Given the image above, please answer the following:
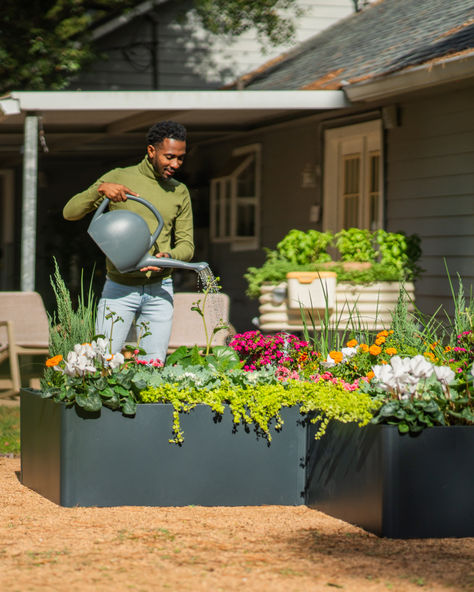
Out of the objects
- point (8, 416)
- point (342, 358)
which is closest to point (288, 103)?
point (8, 416)

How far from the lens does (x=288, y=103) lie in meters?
8.52

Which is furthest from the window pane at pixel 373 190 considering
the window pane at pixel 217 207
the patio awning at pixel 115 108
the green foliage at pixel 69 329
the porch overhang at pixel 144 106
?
the green foliage at pixel 69 329

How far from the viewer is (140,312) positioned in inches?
205

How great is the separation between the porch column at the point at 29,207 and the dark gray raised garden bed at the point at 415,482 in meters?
4.84

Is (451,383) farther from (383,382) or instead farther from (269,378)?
(269,378)

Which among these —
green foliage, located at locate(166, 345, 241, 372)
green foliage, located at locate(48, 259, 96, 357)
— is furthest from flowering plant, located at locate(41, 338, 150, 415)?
green foliage, located at locate(166, 345, 241, 372)

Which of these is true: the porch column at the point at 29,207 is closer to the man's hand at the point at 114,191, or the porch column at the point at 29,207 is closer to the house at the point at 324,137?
the house at the point at 324,137

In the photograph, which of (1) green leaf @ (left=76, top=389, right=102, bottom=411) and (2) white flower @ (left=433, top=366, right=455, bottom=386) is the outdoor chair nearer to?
(1) green leaf @ (left=76, top=389, right=102, bottom=411)

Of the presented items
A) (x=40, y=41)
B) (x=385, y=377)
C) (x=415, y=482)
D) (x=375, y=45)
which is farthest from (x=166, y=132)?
(x=40, y=41)

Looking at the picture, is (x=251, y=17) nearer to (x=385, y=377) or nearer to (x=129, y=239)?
(x=129, y=239)

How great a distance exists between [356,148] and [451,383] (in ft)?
19.5

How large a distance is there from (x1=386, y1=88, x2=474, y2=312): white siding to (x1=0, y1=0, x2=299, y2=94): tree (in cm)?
577

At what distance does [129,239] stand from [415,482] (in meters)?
1.93

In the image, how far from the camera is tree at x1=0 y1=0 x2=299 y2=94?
1303 cm
